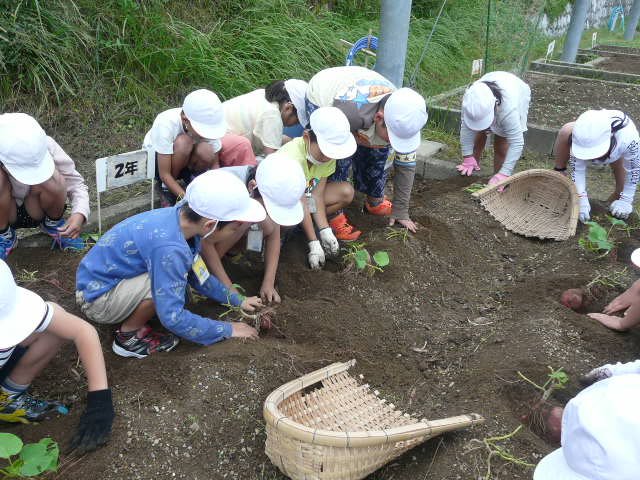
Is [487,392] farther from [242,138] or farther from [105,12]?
[105,12]

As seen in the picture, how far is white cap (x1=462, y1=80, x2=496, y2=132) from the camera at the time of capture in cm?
403


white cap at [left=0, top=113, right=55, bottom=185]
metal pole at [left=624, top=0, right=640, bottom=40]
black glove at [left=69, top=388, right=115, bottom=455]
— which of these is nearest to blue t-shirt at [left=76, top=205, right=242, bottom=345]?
black glove at [left=69, top=388, right=115, bottom=455]

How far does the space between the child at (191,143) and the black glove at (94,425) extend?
1566 mm

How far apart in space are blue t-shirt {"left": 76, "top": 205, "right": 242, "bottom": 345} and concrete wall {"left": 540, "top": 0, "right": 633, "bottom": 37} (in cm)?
1113

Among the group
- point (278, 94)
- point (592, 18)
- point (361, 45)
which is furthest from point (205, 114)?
point (592, 18)

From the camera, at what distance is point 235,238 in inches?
109

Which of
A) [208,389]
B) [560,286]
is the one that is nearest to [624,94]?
[560,286]

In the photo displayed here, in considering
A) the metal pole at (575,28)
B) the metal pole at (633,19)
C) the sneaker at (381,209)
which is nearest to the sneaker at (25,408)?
the sneaker at (381,209)

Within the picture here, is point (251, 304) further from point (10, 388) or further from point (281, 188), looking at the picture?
point (10, 388)

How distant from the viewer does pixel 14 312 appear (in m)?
1.73

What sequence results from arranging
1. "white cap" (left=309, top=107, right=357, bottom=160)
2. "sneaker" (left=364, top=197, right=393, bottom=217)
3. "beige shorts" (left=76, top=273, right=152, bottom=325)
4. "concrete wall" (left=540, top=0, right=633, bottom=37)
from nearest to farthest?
"beige shorts" (left=76, top=273, right=152, bottom=325) < "white cap" (left=309, top=107, right=357, bottom=160) < "sneaker" (left=364, top=197, right=393, bottom=217) < "concrete wall" (left=540, top=0, right=633, bottom=37)

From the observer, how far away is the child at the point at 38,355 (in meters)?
1.71

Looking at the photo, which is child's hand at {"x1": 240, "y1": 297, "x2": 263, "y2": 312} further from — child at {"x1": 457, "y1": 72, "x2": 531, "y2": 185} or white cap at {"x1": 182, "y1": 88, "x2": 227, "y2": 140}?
child at {"x1": 457, "y1": 72, "x2": 531, "y2": 185}

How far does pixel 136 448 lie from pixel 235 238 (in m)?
1.18
